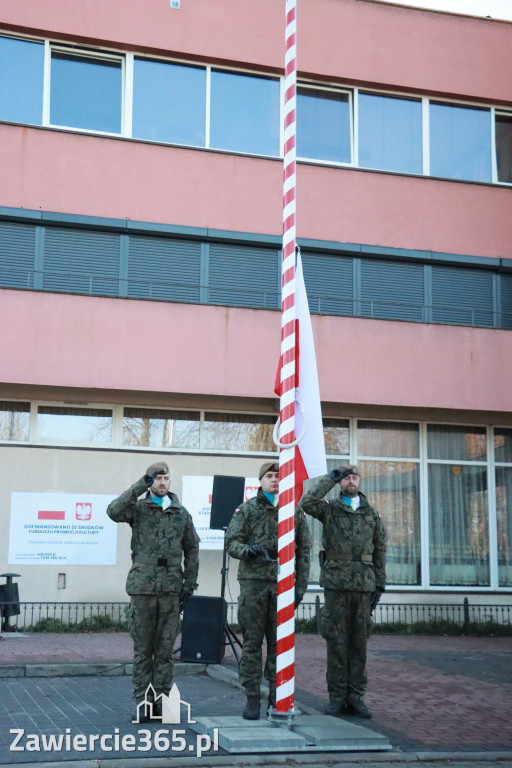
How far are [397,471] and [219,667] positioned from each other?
8.94 m

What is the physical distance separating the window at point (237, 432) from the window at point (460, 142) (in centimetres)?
625

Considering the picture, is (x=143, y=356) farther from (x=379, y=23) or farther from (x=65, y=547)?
(x=379, y=23)

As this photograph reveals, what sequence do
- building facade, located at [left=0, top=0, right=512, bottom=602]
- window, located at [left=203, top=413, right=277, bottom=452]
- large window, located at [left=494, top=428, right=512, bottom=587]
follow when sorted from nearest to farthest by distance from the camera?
building facade, located at [left=0, top=0, right=512, bottom=602] < window, located at [left=203, top=413, right=277, bottom=452] < large window, located at [left=494, top=428, right=512, bottom=587]

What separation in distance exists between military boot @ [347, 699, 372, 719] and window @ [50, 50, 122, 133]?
12.6 meters

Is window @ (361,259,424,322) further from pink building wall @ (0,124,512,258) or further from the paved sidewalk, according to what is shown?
the paved sidewalk

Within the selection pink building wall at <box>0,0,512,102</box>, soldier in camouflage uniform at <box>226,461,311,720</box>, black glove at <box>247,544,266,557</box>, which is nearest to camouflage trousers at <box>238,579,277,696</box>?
soldier in camouflage uniform at <box>226,461,311,720</box>

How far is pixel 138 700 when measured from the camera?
26.8 ft

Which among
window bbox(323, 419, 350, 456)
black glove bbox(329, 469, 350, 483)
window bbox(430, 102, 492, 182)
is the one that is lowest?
black glove bbox(329, 469, 350, 483)

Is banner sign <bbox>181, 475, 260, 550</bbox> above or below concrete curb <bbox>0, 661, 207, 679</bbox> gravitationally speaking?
above

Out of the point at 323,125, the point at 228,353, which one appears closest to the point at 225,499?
the point at 228,353

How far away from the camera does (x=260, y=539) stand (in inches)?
335

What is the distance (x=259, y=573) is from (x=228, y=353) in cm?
979

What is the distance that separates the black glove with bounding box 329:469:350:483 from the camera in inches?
340

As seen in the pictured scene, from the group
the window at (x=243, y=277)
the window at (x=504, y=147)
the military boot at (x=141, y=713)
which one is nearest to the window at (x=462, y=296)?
the window at (x=504, y=147)
